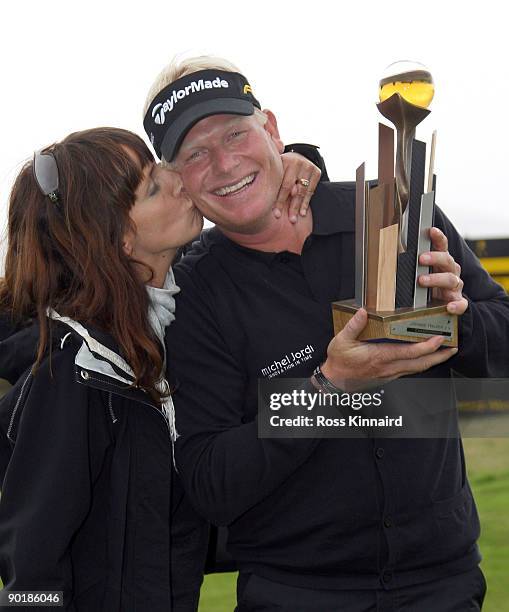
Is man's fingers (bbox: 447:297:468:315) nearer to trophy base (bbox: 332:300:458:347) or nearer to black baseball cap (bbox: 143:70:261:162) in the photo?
trophy base (bbox: 332:300:458:347)

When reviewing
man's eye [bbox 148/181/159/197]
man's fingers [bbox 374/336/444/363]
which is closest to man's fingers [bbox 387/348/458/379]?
man's fingers [bbox 374/336/444/363]

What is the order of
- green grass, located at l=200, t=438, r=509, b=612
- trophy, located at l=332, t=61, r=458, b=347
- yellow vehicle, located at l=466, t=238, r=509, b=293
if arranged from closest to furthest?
1. trophy, located at l=332, t=61, r=458, b=347
2. green grass, located at l=200, t=438, r=509, b=612
3. yellow vehicle, located at l=466, t=238, r=509, b=293

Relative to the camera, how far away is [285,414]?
5.41 feet

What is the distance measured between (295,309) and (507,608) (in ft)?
7.09

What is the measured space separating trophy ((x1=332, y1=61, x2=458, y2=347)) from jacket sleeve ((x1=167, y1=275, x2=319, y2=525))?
0.33 m

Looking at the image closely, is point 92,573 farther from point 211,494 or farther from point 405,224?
point 405,224

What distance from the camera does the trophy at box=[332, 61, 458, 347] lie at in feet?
4.59

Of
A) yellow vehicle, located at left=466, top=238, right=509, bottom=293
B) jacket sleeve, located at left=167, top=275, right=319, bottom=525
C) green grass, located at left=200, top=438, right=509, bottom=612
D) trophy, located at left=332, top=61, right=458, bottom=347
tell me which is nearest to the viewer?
trophy, located at left=332, top=61, right=458, bottom=347

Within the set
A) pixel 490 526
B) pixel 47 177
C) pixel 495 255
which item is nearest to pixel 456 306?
pixel 47 177

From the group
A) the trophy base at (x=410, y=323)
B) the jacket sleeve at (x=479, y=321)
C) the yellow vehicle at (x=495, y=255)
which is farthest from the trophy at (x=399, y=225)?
the yellow vehicle at (x=495, y=255)

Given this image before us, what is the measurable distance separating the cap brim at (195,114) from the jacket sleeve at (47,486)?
490 mm

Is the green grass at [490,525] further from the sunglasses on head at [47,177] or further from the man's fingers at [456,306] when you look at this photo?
the man's fingers at [456,306]

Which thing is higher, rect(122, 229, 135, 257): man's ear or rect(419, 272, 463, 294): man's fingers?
rect(122, 229, 135, 257): man's ear

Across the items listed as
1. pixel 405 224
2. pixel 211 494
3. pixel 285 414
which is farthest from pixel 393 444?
pixel 405 224
